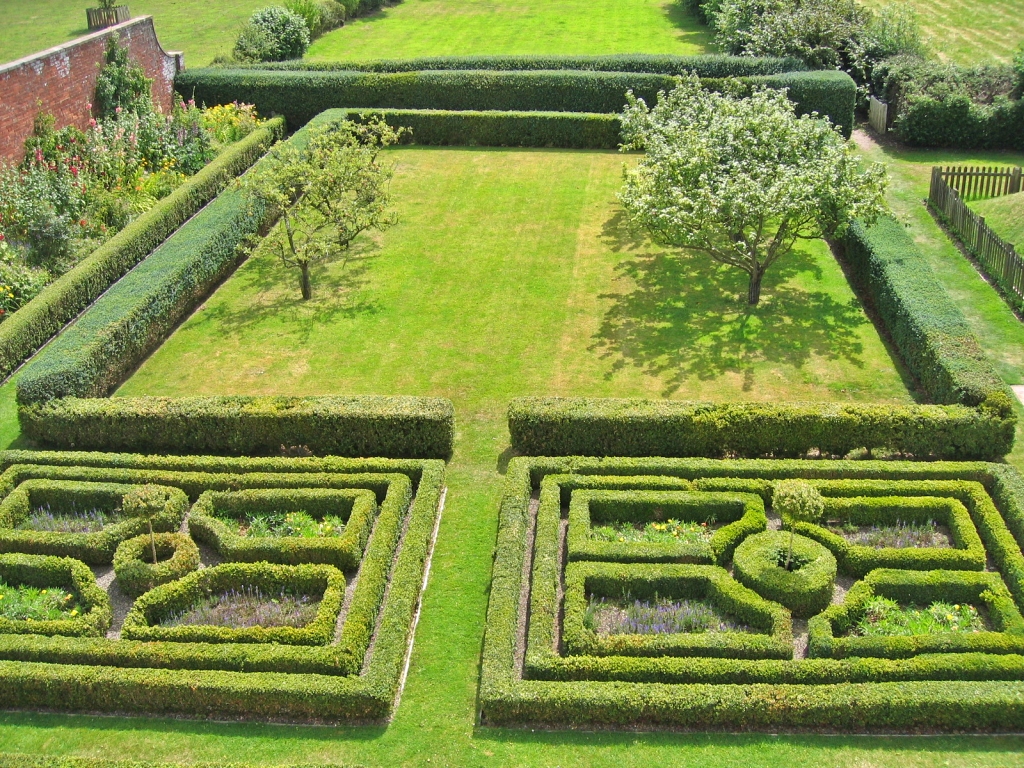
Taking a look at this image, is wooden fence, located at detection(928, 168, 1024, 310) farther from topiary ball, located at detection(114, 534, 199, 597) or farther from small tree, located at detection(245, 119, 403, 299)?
topiary ball, located at detection(114, 534, 199, 597)

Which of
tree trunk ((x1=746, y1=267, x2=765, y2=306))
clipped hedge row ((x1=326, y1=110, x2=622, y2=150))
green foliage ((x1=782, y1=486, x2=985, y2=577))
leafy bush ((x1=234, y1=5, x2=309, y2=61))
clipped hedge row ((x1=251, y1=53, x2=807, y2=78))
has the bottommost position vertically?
green foliage ((x1=782, y1=486, x2=985, y2=577))

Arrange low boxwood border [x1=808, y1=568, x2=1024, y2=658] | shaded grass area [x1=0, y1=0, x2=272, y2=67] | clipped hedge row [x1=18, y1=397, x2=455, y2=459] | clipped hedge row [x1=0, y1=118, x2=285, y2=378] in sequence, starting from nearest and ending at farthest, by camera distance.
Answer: low boxwood border [x1=808, y1=568, x2=1024, y2=658]
clipped hedge row [x1=18, y1=397, x2=455, y2=459]
clipped hedge row [x1=0, y1=118, x2=285, y2=378]
shaded grass area [x1=0, y1=0, x2=272, y2=67]

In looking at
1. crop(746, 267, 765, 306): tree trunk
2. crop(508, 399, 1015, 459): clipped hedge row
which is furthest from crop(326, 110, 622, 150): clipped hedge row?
crop(508, 399, 1015, 459): clipped hedge row

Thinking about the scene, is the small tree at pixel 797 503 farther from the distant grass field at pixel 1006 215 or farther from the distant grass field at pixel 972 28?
the distant grass field at pixel 972 28

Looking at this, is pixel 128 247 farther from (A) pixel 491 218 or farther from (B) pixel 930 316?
(B) pixel 930 316

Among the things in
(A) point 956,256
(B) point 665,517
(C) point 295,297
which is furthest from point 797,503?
(C) point 295,297

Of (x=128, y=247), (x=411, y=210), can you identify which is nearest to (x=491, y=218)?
(x=411, y=210)

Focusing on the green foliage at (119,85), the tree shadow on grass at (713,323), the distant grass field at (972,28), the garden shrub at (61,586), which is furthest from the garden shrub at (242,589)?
the distant grass field at (972,28)
